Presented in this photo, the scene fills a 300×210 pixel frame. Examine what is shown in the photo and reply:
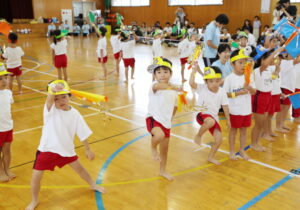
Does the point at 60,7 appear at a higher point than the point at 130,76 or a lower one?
higher

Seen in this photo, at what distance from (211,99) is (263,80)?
104 cm

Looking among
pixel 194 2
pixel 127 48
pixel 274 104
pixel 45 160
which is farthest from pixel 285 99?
pixel 194 2

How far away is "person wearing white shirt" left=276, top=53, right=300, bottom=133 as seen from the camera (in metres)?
5.37

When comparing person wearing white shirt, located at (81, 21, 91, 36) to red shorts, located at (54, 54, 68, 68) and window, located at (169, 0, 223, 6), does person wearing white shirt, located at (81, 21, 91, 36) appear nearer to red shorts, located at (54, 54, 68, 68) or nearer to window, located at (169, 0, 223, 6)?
window, located at (169, 0, 223, 6)

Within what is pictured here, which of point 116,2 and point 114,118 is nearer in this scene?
point 114,118

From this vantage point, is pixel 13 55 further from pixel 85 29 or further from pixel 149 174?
pixel 85 29

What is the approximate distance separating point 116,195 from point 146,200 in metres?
0.37

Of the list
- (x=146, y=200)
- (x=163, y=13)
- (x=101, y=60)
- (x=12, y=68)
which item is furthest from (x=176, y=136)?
(x=163, y=13)

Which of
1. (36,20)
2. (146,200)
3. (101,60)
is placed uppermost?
(36,20)

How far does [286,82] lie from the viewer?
17.9 feet

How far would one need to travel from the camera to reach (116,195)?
3.52m

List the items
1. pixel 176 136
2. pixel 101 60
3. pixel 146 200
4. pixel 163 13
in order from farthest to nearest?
pixel 163 13
pixel 101 60
pixel 176 136
pixel 146 200

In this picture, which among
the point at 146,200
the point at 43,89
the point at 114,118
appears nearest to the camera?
the point at 146,200

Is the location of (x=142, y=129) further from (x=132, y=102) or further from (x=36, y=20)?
(x=36, y=20)
